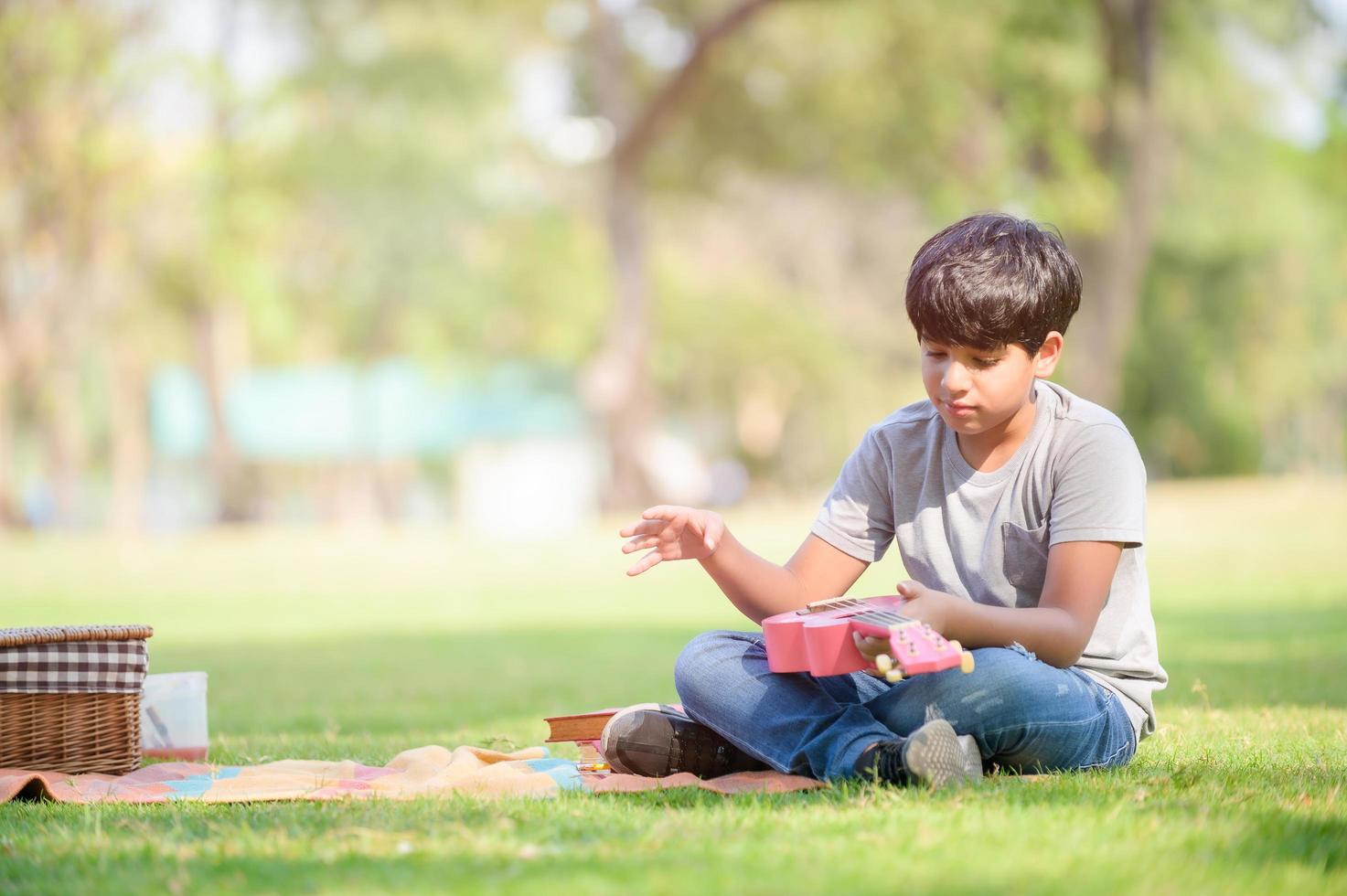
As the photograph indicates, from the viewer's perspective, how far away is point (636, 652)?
9102mm

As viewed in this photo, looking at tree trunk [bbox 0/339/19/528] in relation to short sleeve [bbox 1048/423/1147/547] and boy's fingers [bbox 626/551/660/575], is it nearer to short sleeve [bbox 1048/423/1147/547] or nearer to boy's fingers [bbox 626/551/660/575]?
boy's fingers [bbox 626/551/660/575]

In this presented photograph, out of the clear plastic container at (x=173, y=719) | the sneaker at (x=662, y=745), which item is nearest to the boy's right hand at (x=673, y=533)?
the sneaker at (x=662, y=745)

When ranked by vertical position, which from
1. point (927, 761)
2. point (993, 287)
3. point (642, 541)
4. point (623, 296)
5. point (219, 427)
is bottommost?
point (927, 761)

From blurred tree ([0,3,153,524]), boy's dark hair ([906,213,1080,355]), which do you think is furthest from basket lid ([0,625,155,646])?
blurred tree ([0,3,153,524])

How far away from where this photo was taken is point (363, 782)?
3.85 m

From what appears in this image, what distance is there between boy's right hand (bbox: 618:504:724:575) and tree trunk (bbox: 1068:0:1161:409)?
732 inches

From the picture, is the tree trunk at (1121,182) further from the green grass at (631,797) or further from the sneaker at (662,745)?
the sneaker at (662,745)

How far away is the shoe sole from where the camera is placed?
10.8 feet

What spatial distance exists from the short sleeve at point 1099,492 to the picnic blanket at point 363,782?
0.92 meters

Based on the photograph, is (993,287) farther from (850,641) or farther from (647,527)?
(647,527)

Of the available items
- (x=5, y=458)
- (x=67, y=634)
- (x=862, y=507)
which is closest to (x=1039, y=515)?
(x=862, y=507)

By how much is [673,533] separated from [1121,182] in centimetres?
2057

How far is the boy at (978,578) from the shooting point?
3.45 meters

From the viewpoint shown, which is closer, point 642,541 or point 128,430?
point 642,541
